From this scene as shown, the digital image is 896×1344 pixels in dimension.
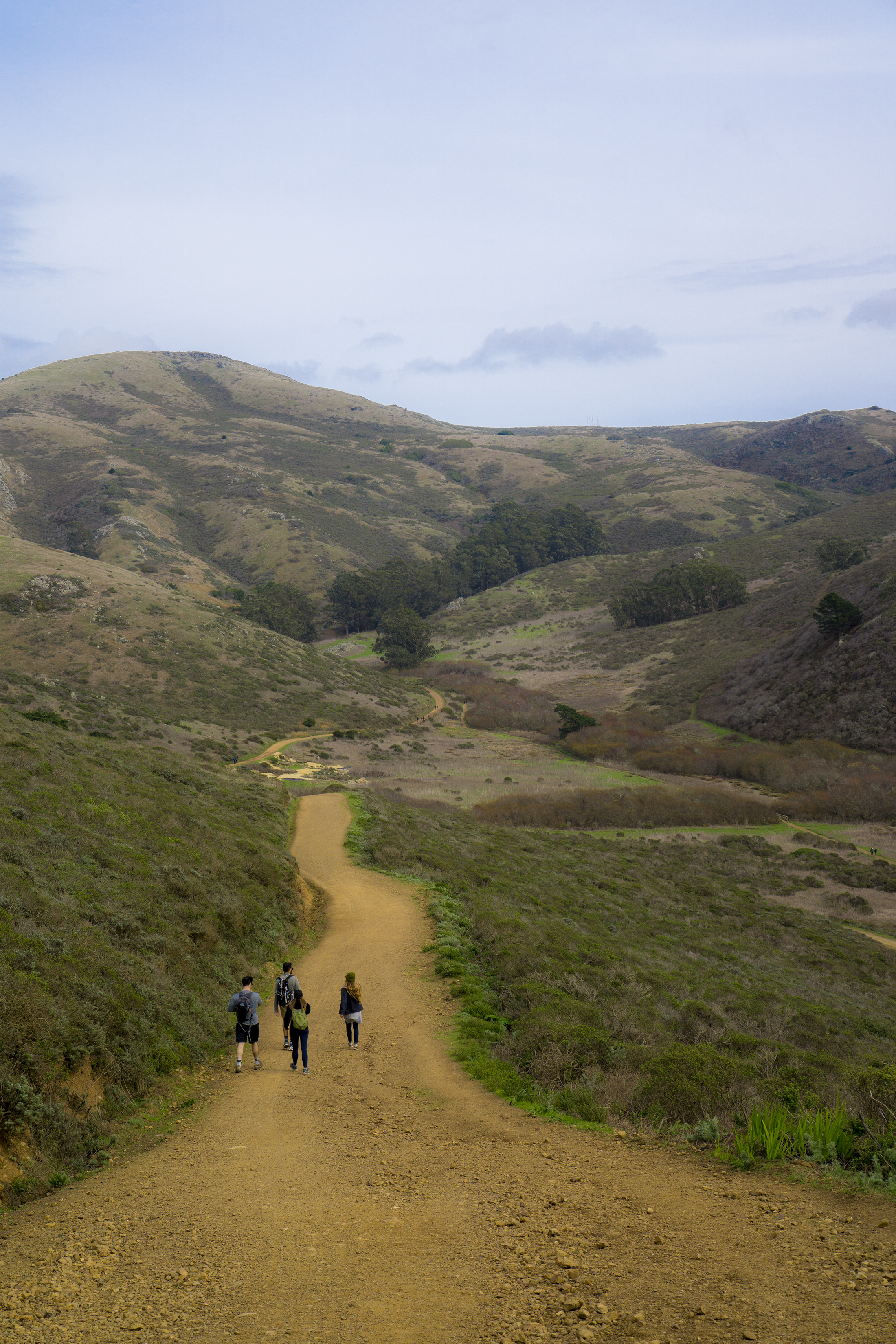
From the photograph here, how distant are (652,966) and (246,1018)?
38.6 ft

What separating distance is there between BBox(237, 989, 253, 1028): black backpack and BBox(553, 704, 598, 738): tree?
50570 mm

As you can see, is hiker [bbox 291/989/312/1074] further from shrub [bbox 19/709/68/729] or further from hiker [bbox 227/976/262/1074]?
shrub [bbox 19/709/68/729]

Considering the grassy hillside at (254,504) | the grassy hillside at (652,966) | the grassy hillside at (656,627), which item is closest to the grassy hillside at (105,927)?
the grassy hillside at (652,966)

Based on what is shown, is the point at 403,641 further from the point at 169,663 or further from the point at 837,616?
the point at 837,616

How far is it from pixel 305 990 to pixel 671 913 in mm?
16004

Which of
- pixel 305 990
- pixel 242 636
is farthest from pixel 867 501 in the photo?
pixel 305 990

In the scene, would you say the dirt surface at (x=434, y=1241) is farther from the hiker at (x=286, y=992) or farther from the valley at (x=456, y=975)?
the hiker at (x=286, y=992)

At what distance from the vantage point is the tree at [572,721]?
61.6 metres

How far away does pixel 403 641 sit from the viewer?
307 ft

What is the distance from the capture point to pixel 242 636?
237 feet

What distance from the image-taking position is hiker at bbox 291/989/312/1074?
1226 centimetres

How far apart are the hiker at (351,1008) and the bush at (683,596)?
8752cm

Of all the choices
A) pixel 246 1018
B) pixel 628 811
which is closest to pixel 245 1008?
pixel 246 1018

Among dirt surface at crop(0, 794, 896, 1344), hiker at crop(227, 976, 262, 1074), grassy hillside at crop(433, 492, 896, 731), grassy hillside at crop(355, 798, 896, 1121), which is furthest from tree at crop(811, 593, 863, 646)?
hiker at crop(227, 976, 262, 1074)
